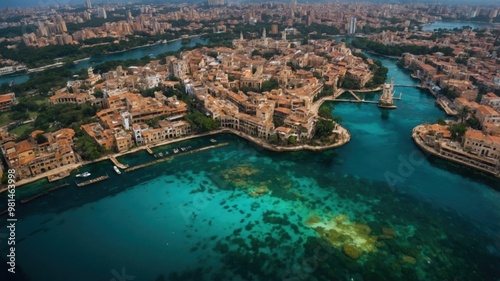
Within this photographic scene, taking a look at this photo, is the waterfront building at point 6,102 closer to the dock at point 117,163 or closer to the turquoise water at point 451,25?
the dock at point 117,163

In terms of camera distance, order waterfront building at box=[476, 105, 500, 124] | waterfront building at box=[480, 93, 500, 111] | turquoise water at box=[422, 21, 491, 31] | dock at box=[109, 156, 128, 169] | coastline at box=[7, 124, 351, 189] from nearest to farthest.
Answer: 1. coastline at box=[7, 124, 351, 189]
2. dock at box=[109, 156, 128, 169]
3. waterfront building at box=[476, 105, 500, 124]
4. waterfront building at box=[480, 93, 500, 111]
5. turquoise water at box=[422, 21, 491, 31]

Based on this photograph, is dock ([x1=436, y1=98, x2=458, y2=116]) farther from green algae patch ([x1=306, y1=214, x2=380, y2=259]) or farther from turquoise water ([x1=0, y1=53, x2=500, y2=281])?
green algae patch ([x1=306, y1=214, x2=380, y2=259])

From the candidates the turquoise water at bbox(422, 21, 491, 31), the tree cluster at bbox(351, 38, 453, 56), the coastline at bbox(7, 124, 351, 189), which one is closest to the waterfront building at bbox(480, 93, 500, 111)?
the coastline at bbox(7, 124, 351, 189)

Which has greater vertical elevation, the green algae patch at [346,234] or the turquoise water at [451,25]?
the turquoise water at [451,25]

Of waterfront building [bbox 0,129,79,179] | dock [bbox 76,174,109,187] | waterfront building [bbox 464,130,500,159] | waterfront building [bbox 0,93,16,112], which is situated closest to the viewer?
dock [bbox 76,174,109,187]

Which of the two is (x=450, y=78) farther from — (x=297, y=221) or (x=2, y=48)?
(x=2, y=48)

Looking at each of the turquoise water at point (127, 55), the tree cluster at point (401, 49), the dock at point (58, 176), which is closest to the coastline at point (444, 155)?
the dock at point (58, 176)
